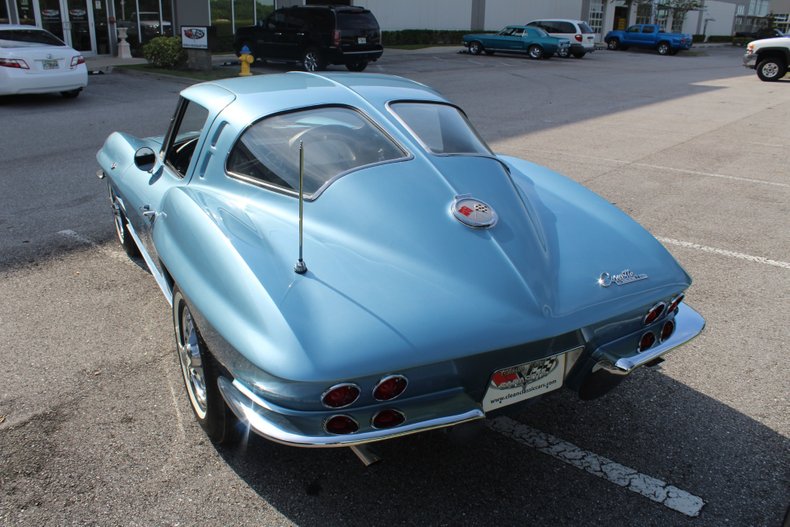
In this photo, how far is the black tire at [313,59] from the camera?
19.5 metres

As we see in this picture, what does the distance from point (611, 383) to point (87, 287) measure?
11.8ft

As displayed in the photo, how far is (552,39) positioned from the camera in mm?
29219

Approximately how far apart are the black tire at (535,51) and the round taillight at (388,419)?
1147 inches

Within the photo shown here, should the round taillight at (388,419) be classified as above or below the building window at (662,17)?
below

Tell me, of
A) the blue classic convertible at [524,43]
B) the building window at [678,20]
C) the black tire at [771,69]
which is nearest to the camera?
the black tire at [771,69]

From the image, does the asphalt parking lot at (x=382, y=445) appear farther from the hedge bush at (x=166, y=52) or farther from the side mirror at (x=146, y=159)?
the hedge bush at (x=166, y=52)

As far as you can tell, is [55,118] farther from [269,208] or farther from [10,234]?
[269,208]

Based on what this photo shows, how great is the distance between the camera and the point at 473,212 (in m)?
2.94

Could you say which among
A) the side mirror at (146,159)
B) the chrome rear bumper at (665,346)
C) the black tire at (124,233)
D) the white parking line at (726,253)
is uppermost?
the side mirror at (146,159)

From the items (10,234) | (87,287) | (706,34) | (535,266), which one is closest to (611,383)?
(535,266)

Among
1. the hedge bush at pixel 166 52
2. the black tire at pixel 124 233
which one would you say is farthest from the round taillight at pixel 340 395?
the hedge bush at pixel 166 52

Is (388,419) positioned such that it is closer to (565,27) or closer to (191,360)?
(191,360)

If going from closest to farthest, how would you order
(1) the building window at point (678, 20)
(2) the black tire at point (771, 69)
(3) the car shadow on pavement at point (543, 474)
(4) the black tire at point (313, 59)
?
1. (3) the car shadow on pavement at point (543, 474)
2. (4) the black tire at point (313, 59)
3. (2) the black tire at point (771, 69)
4. (1) the building window at point (678, 20)

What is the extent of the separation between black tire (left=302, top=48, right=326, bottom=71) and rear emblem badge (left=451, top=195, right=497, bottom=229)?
17.4 metres
